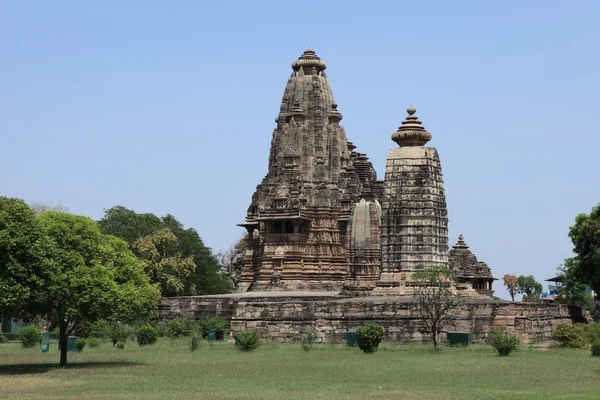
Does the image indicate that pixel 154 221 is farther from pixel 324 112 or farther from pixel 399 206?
pixel 399 206

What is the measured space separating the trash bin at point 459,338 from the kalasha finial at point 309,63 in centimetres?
3383

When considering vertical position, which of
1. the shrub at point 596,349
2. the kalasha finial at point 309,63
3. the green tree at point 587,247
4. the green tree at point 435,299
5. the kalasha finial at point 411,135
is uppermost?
the kalasha finial at point 309,63

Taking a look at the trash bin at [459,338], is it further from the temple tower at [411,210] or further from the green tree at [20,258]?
the green tree at [20,258]

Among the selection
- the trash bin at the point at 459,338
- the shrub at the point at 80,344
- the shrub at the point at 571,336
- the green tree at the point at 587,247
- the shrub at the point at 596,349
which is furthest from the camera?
the green tree at the point at 587,247

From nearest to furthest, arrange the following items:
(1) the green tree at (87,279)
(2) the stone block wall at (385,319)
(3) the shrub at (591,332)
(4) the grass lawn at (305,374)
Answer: (4) the grass lawn at (305,374), (1) the green tree at (87,279), (3) the shrub at (591,332), (2) the stone block wall at (385,319)

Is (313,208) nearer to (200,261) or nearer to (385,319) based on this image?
(200,261)

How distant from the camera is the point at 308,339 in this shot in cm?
4653

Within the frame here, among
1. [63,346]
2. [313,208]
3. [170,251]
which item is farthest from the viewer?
[170,251]

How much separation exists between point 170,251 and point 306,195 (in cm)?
1773

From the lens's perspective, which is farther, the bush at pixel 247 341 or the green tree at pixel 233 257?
the green tree at pixel 233 257

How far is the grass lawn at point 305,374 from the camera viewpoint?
1146 inches

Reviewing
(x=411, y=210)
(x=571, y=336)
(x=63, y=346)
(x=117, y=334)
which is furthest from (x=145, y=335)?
(x=571, y=336)

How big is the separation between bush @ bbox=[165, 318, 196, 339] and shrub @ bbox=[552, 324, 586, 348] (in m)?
19.3

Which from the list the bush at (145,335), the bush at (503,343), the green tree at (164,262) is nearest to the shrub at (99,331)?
the bush at (145,335)
